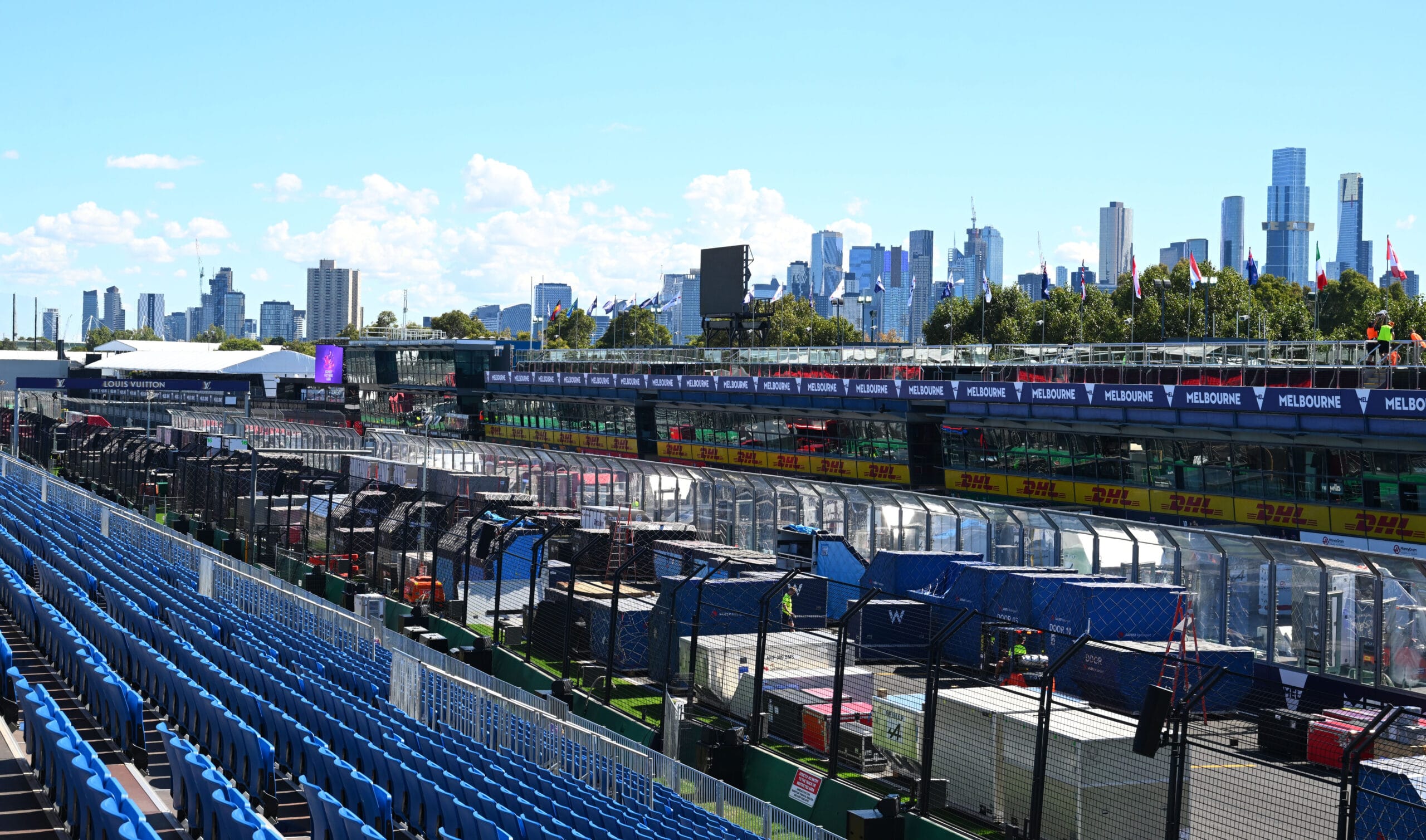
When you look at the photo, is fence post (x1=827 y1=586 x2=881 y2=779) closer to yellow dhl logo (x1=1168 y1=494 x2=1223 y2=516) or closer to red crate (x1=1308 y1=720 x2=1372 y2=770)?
red crate (x1=1308 y1=720 x2=1372 y2=770)

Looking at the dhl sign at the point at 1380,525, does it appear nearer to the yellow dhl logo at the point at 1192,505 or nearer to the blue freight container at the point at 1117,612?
the yellow dhl logo at the point at 1192,505

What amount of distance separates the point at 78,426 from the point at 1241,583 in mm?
60241

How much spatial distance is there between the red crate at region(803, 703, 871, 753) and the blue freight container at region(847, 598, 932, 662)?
16.0 ft

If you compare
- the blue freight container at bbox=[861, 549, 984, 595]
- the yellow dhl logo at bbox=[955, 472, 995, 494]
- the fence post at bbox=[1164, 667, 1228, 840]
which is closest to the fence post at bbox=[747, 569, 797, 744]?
the fence post at bbox=[1164, 667, 1228, 840]

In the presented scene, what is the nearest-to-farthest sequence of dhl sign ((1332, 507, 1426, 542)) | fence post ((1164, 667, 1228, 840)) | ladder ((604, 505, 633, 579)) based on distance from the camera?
fence post ((1164, 667, 1228, 840))
ladder ((604, 505, 633, 579))
dhl sign ((1332, 507, 1426, 542))

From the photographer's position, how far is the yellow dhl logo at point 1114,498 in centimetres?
5419

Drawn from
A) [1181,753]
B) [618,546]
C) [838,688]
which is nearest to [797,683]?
[838,688]

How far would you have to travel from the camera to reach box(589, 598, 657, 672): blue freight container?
79.8 feet

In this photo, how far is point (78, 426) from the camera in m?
67.1

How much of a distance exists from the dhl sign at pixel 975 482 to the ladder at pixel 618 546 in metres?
33.5

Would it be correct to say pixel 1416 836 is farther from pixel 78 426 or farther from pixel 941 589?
pixel 78 426

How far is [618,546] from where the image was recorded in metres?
30.1

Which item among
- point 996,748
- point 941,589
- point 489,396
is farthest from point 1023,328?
point 996,748

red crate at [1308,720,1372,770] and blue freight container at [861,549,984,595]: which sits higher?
blue freight container at [861,549,984,595]
